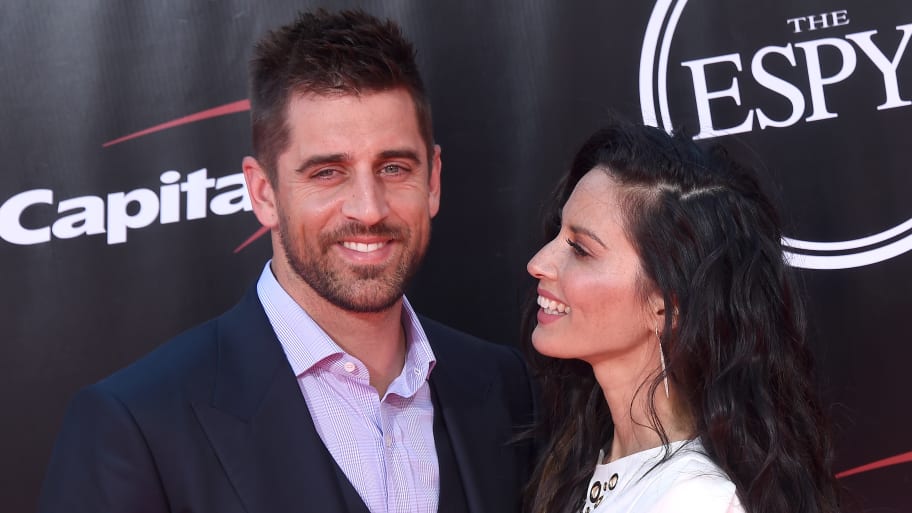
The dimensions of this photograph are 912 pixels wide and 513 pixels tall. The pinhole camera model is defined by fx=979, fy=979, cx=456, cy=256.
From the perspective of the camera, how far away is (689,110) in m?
2.59

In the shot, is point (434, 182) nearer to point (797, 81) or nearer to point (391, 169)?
point (391, 169)

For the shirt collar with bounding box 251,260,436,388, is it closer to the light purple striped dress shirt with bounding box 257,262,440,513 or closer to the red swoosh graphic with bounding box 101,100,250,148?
the light purple striped dress shirt with bounding box 257,262,440,513

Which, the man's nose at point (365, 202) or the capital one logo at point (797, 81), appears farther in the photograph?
the capital one logo at point (797, 81)

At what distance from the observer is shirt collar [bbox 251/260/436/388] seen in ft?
6.53

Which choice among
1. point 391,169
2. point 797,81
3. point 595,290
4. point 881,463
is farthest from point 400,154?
point 881,463

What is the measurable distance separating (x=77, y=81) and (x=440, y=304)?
116cm

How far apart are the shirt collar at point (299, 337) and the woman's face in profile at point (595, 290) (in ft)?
0.91

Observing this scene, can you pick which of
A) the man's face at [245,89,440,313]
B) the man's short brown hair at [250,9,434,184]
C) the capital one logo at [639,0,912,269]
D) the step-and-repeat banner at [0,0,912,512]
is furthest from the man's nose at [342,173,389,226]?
the capital one logo at [639,0,912,269]

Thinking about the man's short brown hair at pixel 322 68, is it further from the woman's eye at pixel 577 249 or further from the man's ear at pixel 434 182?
the woman's eye at pixel 577 249

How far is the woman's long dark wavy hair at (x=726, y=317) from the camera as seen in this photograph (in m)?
1.92

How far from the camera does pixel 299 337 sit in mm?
2014

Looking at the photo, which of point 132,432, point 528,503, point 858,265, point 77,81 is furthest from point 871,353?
point 77,81

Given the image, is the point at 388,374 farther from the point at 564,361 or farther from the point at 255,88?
the point at 255,88

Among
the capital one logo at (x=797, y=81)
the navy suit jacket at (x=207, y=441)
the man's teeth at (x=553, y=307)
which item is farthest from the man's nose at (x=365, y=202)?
the capital one logo at (x=797, y=81)
